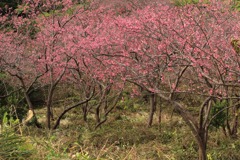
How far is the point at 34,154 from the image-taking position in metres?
2.06

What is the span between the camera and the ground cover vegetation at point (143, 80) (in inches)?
234

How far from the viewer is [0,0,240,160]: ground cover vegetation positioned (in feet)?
19.5

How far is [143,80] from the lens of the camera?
7.92 m

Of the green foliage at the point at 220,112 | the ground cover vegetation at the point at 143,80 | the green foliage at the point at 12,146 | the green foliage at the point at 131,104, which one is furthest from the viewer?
the green foliage at the point at 131,104

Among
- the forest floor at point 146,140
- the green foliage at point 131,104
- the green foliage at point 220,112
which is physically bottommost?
the green foliage at point 131,104

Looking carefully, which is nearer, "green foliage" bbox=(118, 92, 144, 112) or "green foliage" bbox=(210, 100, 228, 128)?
"green foliage" bbox=(210, 100, 228, 128)

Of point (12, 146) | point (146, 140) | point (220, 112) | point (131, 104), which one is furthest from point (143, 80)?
point (131, 104)

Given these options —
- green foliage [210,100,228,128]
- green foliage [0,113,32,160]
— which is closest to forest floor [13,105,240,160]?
green foliage [210,100,228,128]

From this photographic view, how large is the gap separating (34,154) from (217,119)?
275 inches

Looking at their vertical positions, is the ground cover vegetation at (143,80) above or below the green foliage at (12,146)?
below

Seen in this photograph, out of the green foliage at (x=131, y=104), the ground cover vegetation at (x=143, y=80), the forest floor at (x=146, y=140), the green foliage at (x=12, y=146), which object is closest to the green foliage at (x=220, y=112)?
the ground cover vegetation at (x=143, y=80)

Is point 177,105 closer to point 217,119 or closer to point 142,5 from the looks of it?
point 217,119

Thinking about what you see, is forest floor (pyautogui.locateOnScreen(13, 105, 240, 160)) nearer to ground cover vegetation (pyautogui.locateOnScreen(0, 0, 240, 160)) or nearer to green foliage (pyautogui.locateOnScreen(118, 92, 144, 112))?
ground cover vegetation (pyautogui.locateOnScreen(0, 0, 240, 160))

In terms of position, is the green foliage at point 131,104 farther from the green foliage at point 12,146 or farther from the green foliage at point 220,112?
the green foliage at point 12,146
